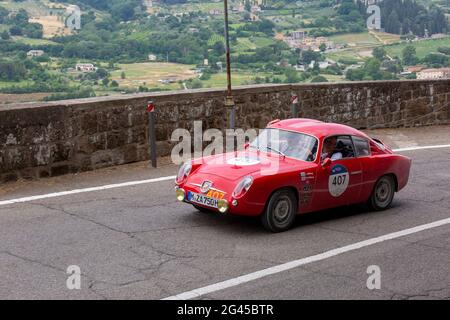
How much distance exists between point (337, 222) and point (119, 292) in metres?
3.95

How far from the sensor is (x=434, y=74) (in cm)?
2180

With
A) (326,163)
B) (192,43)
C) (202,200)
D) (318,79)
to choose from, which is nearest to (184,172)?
(202,200)

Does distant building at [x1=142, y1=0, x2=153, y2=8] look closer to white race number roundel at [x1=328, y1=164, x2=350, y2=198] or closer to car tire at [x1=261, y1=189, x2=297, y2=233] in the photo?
white race number roundel at [x1=328, y1=164, x2=350, y2=198]

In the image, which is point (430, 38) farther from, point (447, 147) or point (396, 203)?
point (396, 203)

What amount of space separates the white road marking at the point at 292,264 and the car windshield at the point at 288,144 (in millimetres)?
1445

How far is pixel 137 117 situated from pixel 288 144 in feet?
13.8

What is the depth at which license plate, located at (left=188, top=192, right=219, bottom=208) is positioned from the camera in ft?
32.0

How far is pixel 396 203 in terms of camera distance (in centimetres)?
1175

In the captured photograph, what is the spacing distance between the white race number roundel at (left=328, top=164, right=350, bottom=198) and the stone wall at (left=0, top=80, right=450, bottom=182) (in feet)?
15.1

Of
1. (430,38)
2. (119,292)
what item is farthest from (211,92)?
(430,38)

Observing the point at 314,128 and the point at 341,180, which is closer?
the point at 341,180

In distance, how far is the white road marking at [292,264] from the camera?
7519mm

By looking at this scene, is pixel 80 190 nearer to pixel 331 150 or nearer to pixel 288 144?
pixel 288 144

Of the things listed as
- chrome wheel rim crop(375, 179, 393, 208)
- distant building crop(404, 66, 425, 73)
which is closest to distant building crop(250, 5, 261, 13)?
distant building crop(404, 66, 425, 73)
